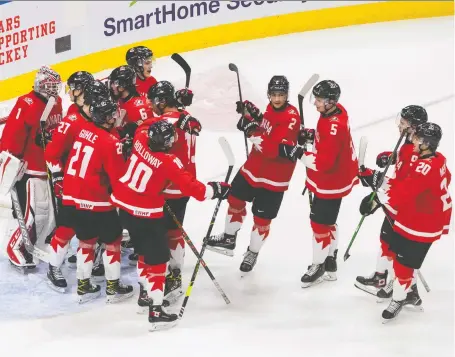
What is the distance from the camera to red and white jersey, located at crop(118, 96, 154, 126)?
15.2 feet

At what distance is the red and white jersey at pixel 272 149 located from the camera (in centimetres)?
455

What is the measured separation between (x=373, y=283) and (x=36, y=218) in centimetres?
185

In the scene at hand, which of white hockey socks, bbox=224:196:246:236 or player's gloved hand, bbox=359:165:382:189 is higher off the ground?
player's gloved hand, bbox=359:165:382:189

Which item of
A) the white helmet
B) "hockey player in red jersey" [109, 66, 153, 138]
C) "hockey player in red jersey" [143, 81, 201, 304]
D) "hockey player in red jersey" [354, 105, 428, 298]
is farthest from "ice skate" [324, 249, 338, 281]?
the white helmet

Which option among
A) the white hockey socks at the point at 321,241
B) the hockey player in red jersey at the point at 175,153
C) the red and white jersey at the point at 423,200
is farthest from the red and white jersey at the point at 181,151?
the red and white jersey at the point at 423,200

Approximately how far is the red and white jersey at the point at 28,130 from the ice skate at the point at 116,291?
2.45 feet

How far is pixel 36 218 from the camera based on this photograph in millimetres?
4754

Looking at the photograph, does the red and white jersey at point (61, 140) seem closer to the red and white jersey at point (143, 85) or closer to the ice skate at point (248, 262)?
the red and white jersey at point (143, 85)

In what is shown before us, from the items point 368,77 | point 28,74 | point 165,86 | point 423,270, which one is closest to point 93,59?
point 28,74

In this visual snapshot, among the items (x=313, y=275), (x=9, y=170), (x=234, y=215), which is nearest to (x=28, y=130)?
(x=9, y=170)

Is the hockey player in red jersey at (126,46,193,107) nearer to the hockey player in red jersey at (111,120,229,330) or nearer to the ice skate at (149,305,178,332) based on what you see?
the hockey player in red jersey at (111,120,229,330)

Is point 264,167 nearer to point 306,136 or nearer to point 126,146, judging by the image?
point 306,136

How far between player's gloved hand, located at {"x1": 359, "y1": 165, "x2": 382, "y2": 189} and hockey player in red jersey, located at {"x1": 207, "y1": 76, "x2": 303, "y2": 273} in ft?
1.10

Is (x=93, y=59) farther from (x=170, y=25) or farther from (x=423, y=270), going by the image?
(x=423, y=270)
